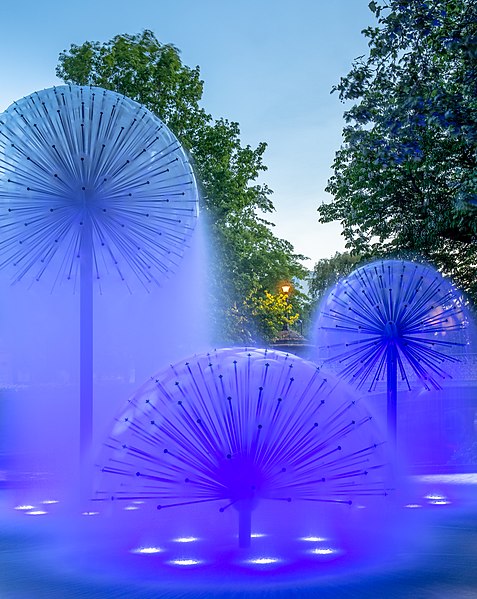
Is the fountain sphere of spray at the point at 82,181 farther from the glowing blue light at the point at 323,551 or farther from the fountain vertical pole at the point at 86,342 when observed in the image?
the glowing blue light at the point at 323,551

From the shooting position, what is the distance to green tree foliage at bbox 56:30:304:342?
24125mm

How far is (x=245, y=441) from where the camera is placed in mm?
6188

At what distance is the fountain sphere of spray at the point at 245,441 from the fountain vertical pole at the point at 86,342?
2134 mm

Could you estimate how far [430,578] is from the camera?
5957 millimetres

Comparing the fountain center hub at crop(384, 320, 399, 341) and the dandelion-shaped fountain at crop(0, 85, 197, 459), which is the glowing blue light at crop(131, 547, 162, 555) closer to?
the dandelion-shaped fountain at crop(0, 85, 197, 459)

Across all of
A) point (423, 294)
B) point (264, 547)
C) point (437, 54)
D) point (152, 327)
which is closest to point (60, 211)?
point (264, 547)

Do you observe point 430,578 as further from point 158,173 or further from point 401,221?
point 401,221

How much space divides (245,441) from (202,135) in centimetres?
2092

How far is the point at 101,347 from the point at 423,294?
17054 millimetres

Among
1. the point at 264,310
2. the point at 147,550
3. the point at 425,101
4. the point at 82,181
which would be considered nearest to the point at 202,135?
the point at 264,310

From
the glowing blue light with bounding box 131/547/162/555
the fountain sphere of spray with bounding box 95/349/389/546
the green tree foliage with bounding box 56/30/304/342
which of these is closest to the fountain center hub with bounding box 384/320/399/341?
the fountain sphere of spray with bounding box 95/349/389/546

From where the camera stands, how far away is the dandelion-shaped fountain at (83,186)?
356 inches

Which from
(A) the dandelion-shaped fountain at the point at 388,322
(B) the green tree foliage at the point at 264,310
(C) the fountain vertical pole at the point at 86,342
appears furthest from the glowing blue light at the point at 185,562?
(B) the green tree foliage at the point at 264,310

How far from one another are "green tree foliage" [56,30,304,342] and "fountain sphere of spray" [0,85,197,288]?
14031mm
